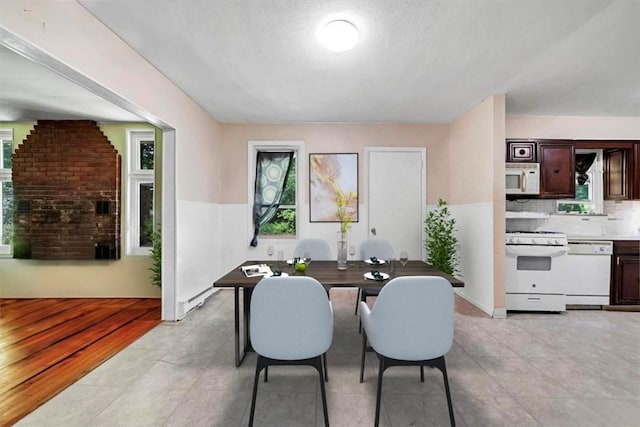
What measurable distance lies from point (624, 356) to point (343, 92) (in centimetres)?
372

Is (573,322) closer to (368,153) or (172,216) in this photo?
(368,153)

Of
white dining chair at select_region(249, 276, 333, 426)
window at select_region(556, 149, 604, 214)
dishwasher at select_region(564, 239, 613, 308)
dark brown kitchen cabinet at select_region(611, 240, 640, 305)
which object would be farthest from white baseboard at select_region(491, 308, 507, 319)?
white dining chair at select_region(249, 276, 333, 426)

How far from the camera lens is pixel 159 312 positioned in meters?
3.55

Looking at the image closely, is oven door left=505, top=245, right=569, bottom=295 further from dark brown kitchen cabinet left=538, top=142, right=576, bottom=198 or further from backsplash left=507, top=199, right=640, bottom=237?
dark brown kitchen cabinet left=538, top=142, right=576, bottom=198

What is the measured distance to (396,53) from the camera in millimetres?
2516

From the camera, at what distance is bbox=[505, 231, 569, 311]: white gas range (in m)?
3.47

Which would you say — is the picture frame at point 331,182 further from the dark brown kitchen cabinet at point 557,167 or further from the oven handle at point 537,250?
the dark brown kitchen cabinet at point 557,167

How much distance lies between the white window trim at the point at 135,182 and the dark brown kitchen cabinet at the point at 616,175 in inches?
256

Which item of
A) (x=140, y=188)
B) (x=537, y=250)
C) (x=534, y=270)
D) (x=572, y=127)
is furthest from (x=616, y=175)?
(x=140, y=188)

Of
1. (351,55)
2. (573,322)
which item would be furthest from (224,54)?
(573,322)

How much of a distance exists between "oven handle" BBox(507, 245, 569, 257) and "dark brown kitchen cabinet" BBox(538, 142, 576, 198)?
74 cm

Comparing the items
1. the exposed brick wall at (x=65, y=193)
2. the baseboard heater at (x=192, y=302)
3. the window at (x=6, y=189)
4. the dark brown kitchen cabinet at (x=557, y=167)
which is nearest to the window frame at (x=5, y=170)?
the window at (x=6, y=189)

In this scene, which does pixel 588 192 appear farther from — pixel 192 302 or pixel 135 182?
pixel 135 182

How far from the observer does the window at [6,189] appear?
4020 mm
